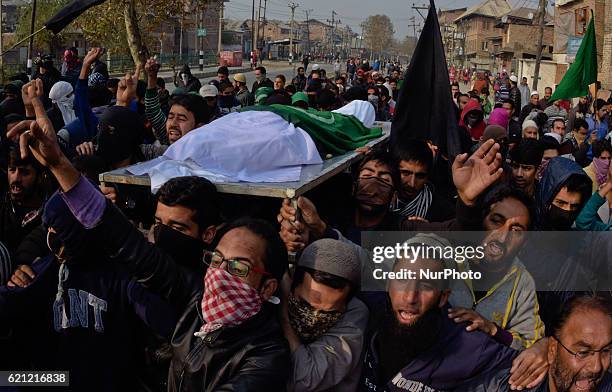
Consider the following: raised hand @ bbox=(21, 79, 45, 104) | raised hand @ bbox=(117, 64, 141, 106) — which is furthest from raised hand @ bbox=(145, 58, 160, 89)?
raised hand @ bbox=(21, 79, 45, 104)

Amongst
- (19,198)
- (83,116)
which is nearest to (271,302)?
(19,198)

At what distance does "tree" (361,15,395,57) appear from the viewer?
118 meters

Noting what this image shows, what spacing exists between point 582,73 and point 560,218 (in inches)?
169

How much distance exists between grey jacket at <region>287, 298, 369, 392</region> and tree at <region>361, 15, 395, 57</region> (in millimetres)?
117739

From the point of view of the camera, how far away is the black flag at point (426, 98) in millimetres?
4367

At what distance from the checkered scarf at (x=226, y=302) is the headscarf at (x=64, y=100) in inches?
152

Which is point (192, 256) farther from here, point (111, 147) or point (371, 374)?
point (111, 147)

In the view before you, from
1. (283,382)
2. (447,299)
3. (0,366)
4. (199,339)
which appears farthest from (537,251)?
(0,366)

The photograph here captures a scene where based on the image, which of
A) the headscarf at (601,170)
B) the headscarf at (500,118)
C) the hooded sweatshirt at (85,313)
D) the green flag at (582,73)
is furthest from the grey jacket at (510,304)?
the headscarf at (500,118)

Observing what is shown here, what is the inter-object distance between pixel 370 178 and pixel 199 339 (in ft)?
4.96

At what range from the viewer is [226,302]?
81.4 inches

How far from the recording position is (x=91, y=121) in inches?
198

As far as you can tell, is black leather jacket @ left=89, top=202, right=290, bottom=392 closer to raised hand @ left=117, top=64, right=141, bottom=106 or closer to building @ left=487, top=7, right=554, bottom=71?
raised hand @ left=117, top=64, right=141, bottom=106

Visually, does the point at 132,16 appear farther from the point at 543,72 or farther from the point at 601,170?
the point at 543,72
